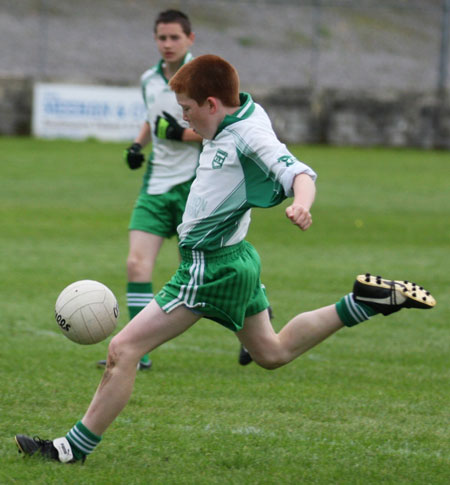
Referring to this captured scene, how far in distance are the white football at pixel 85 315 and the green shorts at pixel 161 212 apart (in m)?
1.68

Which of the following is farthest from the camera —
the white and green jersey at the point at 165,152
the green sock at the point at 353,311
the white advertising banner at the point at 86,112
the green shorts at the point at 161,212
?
the white advertising banner at the point at 86,112

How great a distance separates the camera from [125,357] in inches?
171

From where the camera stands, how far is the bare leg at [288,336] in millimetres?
4883

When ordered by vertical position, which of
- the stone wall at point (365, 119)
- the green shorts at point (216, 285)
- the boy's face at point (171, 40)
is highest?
the boy's face at point (171, 40)

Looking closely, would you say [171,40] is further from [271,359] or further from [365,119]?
[365,119]

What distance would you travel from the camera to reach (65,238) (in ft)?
38.4

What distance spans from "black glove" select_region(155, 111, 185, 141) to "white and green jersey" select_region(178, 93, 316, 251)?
6.74ft

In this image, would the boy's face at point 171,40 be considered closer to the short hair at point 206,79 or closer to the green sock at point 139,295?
the green sock at point 139,295

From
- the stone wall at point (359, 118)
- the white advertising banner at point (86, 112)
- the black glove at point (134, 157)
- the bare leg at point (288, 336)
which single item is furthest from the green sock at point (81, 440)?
the stone wall at point (359, 118)

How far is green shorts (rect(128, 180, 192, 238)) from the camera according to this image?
6.68m

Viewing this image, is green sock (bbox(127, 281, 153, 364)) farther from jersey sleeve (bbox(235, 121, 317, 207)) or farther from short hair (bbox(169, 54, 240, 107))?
short hair (bbox(169, 54, 240, 107))

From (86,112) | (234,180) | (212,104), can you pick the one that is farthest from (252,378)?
(86,112)

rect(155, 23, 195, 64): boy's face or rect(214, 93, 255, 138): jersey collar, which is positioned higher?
rect(155, 23, 195, 64): boy's face

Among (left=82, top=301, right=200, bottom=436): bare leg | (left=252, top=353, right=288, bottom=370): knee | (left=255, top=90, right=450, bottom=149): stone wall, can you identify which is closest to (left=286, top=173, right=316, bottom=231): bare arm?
(left=82, top=301, right=200, bottom=436): bare leg
